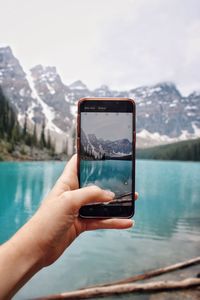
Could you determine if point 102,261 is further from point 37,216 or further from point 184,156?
point 184,156

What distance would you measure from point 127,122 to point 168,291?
14.2 ft

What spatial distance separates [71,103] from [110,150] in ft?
445

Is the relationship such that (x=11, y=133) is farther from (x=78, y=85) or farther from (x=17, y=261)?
(x=78, y=85)

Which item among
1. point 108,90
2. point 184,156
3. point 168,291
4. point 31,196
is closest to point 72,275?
point 168,291

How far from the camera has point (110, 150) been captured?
883 millimetres

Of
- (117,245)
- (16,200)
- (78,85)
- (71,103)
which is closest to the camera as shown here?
(117,245)

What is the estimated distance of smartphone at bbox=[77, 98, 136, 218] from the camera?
0.86 meters

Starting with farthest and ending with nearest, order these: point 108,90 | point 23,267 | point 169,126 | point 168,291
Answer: point 108,90, point 169,126, point 168,291, point 23,267

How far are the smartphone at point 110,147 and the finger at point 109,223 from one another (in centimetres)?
4

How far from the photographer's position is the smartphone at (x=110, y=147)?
863mm

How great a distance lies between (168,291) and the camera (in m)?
4.82

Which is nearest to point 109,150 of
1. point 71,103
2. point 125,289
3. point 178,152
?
point 125,289

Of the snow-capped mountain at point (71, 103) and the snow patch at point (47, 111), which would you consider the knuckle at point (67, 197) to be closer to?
the snow-capped mountain at point (71, 103)

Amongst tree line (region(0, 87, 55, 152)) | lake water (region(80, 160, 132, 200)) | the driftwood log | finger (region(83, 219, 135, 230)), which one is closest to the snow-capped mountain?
tree line (region(0, 87, 55, 152))
